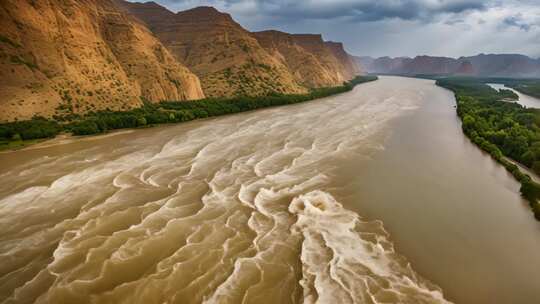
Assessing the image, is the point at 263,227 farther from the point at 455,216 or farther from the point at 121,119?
the point at 121,119

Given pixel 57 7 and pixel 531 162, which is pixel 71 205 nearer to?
pixel 531 162

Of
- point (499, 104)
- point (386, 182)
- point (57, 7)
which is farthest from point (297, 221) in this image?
point (499, 104)

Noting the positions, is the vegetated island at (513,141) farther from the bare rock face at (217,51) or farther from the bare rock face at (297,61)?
Result: the bare rock face at (297,61)

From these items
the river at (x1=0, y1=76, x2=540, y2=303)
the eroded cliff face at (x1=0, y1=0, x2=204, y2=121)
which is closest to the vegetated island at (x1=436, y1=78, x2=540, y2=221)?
the river at (x1=0, y1=76, x2=540, y2=303)

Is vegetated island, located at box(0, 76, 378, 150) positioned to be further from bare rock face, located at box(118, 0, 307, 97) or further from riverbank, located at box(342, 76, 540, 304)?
riverbank, located at box(342, 76, 540, 304)

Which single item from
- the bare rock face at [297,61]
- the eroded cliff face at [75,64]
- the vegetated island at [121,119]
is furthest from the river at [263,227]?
the bare rock face at [297,61]
